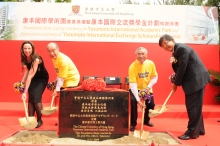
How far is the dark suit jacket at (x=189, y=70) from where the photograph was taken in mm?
2748

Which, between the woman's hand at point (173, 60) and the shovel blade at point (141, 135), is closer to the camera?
the shovel blade at point (141, 135)

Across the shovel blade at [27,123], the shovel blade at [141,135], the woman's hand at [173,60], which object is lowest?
the shovel blade at [141,135]

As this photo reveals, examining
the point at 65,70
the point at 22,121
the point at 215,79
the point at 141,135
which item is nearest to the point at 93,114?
the point at 141,135

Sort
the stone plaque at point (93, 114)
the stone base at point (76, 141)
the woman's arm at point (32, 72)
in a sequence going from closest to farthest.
Result: the stone base at point (76, 141)
the stone plaque at point (93, 114)
the woman's arm at point (32, 72)

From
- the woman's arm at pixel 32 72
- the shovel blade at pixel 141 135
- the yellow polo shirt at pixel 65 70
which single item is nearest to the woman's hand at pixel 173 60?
the shovel blade at pixel 141 135

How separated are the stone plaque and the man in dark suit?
73cm

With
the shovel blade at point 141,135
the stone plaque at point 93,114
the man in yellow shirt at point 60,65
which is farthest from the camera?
the man in yellow shirt at point 60,65

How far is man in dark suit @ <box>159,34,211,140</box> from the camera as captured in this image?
9.09 feet

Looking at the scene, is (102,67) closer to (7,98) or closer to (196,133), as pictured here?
(7,98)

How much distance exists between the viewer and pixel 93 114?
2566 millimetres

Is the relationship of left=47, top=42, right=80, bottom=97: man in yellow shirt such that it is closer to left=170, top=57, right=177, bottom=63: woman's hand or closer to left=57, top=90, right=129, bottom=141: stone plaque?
left=57, top=90, right=129, bottom=141: stone plaque

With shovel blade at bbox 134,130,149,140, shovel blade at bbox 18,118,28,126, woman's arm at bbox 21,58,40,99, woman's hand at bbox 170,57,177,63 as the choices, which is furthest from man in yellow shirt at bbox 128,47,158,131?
shovel blade at bbox 18,118,28,126

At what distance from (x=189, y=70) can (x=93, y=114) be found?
124 centimetres

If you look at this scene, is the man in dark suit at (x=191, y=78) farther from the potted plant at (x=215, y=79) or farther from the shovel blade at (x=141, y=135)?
the potted plant at (x=215, y=79)
